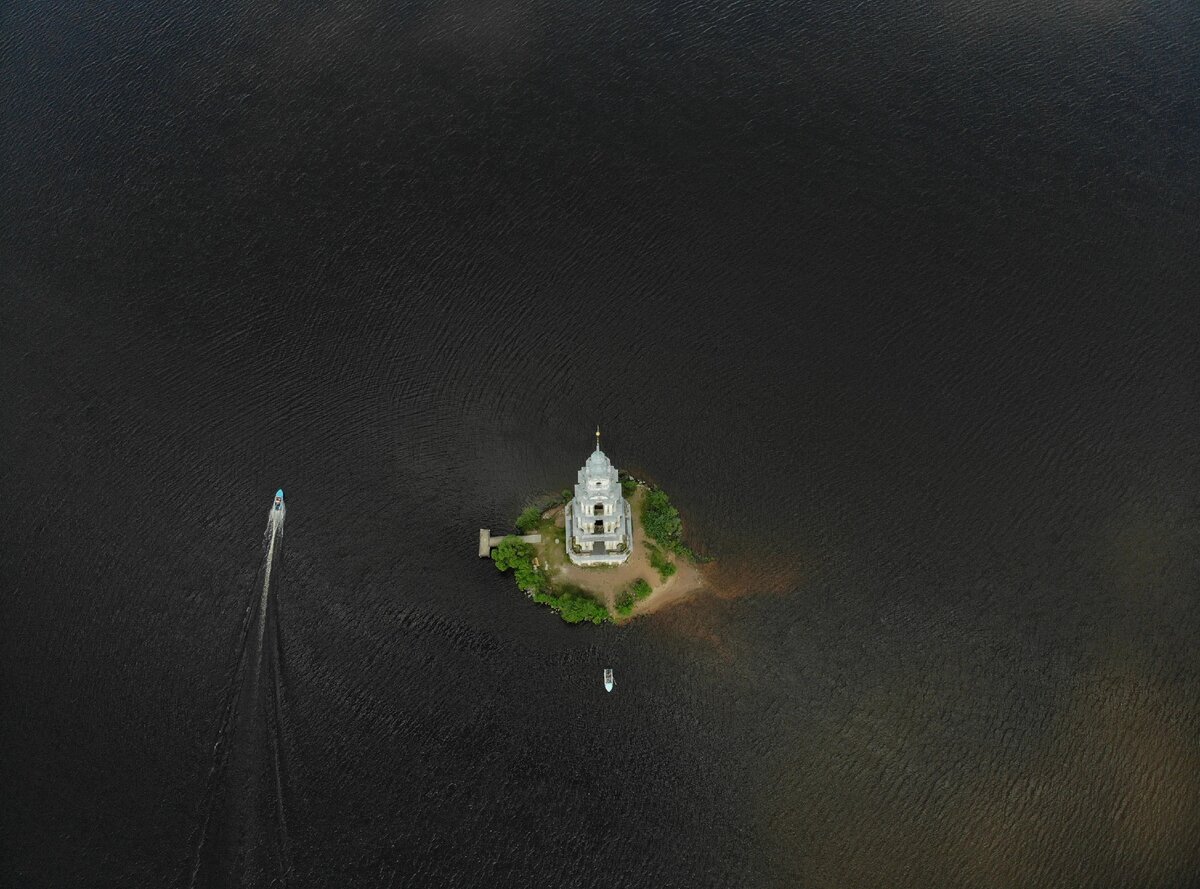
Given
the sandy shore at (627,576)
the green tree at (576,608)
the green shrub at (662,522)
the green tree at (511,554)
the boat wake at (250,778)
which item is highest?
the green shrub at (662,522)

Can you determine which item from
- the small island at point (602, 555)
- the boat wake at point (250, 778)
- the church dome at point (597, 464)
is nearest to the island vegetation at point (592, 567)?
the small island at point (602, 555)

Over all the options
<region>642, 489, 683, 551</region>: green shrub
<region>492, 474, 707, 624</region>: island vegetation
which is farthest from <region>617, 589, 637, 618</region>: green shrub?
<region>642, 489, 683, 551</region>: green shrub

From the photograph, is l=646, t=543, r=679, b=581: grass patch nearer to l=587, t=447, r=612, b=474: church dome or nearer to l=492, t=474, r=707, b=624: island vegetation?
l=492, t=474, r=707, b=624: island vegetation

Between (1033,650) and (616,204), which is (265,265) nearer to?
(616,204)

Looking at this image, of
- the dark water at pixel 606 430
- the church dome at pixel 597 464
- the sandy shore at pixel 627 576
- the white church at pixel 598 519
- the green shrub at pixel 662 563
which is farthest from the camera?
the green shrub at pixel 662 563

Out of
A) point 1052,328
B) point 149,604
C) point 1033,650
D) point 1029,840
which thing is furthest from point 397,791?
point 1052,328

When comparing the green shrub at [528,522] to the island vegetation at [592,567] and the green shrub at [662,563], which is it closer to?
the island vegetation at [592,567]

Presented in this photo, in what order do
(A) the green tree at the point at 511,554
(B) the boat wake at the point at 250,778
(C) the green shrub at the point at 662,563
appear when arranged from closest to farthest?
(B) the boat wake at the point at 250,778, (A) the green tree at the point at 511,554, (C) the green shrub at the point at 662,563
